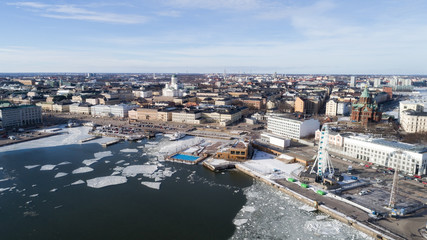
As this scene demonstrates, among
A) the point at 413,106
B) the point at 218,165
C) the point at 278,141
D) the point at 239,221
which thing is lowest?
the point at 239,221

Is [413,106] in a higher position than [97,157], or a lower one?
higher

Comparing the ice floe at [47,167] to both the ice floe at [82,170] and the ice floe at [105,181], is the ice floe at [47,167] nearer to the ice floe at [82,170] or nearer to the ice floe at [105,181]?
the ice floe at [82,170]

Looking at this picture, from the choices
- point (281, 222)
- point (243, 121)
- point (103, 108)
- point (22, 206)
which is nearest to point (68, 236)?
point (22, 206)

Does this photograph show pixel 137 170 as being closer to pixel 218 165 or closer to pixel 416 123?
pixel 218 165

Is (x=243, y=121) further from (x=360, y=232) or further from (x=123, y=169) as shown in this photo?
(x=360, y=232)

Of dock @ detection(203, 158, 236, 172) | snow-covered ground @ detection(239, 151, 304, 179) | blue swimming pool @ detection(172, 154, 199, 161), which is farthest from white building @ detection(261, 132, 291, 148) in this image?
blue swimming pool @ detection(172, 154, 199, 161)

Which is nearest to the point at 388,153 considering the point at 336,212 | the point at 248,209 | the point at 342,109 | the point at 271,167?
the point at 271,167
